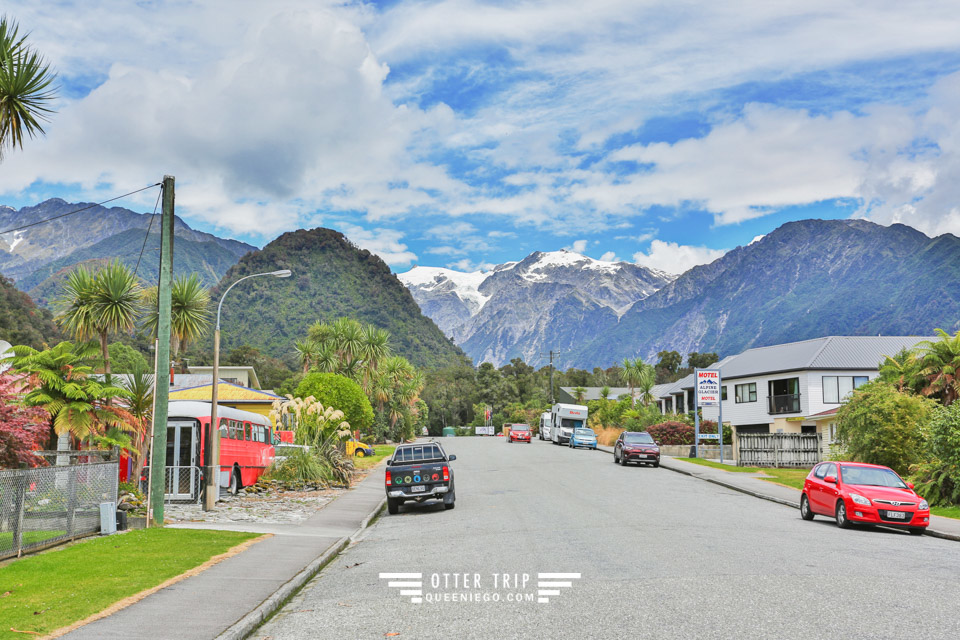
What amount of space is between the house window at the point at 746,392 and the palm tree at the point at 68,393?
156 ft

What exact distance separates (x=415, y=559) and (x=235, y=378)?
51.0 m

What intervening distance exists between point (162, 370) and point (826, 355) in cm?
4666

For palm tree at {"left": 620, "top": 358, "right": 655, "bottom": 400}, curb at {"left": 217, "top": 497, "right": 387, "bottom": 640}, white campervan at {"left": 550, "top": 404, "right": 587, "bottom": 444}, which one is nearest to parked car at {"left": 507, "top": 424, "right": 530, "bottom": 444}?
white campervan at {"left": 550, "top": 404, "right": 587, "bottom": 444}

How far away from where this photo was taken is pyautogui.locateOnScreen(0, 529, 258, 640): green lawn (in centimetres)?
850

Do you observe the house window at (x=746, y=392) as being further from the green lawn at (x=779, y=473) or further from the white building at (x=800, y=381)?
the green lawn at (x=779, y=473)

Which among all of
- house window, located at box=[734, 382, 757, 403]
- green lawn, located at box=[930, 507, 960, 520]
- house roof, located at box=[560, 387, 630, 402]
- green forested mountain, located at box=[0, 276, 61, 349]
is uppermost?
green forested mountain, located at box=[0, 276, 61, 349]

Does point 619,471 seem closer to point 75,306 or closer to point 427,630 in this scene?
point 75,306

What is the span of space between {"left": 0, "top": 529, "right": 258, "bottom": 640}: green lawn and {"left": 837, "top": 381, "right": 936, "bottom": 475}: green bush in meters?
21.2

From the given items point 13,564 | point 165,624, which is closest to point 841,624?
point 165,624

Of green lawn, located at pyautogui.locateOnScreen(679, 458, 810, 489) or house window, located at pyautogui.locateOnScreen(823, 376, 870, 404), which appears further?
house window, located at pyautogui.locateOnScreen(823, 376, 870, 404)

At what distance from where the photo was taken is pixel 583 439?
183ft

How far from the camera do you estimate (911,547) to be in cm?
1433

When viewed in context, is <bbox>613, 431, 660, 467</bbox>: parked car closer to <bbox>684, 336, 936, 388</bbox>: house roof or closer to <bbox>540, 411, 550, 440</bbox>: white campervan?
<bbox>684, 336, 936, 388</bbox>: house roof

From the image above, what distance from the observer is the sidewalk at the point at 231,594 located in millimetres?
7824
